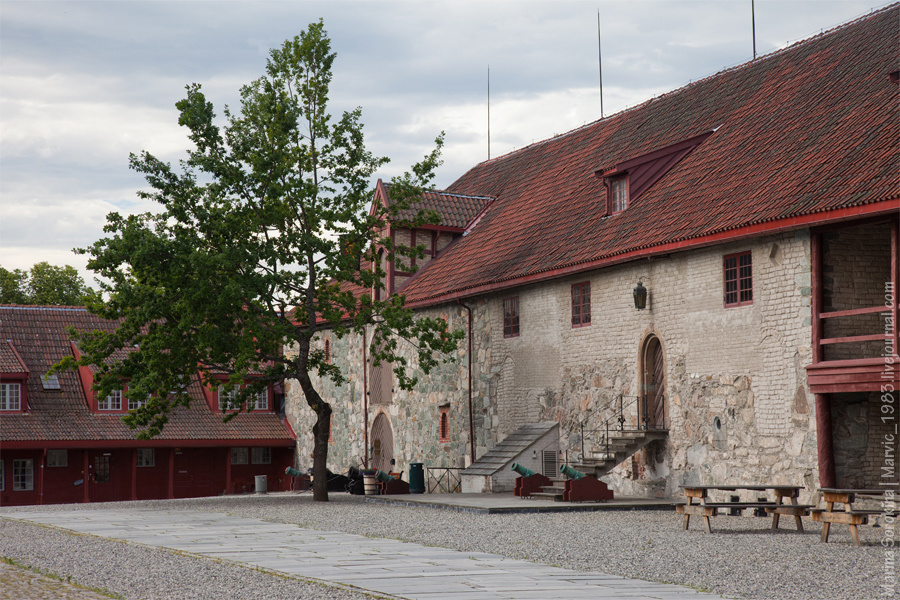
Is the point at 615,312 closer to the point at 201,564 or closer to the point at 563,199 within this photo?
the point at 563,199

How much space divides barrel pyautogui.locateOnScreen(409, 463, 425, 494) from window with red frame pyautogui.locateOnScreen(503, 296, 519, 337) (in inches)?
167

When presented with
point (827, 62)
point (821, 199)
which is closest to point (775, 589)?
point (821, 199)

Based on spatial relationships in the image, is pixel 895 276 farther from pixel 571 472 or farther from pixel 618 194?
pixel 618 194

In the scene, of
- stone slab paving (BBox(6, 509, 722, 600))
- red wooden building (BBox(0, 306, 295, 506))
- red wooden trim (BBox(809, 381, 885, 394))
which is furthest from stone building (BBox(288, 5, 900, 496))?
red wooden building (BBox(0, 306, 295, 506))

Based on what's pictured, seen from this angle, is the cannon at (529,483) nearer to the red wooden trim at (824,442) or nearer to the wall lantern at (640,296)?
the wall lantern at (640,296)

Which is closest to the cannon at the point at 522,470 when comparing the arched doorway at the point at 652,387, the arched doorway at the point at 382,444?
the arched doorway at the point at 652,387

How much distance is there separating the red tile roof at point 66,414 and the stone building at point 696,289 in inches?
367

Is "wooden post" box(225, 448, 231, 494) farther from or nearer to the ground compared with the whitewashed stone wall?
nearer to the ground

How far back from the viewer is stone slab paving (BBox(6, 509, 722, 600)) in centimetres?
931

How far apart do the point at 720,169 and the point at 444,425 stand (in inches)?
412

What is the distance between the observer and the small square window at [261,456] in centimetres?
3988

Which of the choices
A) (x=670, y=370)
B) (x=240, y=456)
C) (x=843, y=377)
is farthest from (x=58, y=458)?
(x=843, y=377)

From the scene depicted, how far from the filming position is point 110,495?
37.4 m

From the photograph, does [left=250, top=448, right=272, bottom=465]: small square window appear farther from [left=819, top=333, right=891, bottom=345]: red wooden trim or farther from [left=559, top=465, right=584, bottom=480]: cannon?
[left=819, top=333, right=891, bottom=345]: red wooden trim
